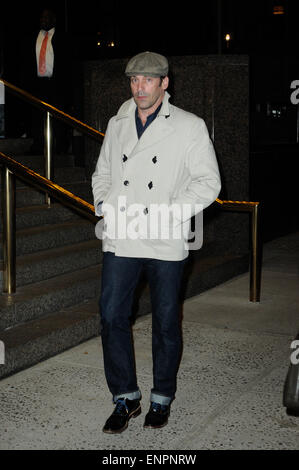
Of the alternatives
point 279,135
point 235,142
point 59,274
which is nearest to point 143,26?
point 279,135

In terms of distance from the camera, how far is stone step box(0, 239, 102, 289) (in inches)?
224

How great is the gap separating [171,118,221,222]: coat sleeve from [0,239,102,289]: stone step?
2.43 m

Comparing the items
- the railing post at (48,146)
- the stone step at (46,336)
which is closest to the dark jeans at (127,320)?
the stone step at (46,336)

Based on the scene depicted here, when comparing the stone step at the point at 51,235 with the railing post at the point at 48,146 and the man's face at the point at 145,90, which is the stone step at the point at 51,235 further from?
the man's face at the point at 145,90

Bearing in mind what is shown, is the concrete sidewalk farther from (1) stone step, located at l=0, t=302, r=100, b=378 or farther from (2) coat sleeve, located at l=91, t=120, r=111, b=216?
(2) coat sleeve, located at l=91, t=120, r=111, b=216

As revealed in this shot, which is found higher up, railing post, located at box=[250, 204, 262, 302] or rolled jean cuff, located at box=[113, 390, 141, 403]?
railing post, located at box=[250, 204, 262, 302]

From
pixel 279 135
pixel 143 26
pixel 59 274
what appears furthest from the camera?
pixel 143 26

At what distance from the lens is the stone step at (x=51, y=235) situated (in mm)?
6180

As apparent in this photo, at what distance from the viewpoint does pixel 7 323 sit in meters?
4.93

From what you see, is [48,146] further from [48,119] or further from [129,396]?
[129,396]

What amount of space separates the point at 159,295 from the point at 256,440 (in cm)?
88

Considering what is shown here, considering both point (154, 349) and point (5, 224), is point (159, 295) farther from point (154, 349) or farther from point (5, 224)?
point (5, 224)

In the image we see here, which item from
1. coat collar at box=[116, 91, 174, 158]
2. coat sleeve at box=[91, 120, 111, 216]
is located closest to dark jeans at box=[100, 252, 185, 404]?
coat sleeve at box=[91, 120, 111, 216]

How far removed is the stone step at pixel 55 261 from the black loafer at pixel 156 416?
2188 millimetres
